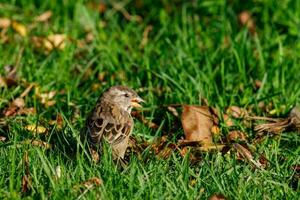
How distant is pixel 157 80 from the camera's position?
8.80m

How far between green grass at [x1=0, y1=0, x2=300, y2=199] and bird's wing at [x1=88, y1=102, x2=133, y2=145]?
19 cm

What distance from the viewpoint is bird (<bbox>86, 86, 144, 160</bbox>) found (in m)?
6.96

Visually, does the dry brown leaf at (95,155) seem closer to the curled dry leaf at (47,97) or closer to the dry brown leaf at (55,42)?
the curled dry leaf at (47,97)

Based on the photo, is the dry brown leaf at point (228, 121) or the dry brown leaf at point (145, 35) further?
the dry brown leaf at point (145, 35)

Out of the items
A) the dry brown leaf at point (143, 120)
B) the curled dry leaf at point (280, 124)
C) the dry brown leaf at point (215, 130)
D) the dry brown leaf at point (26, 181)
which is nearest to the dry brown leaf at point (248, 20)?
the curled dry leaf at point (280, 124)

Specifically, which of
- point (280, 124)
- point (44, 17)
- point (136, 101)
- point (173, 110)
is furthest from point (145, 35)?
point (280, 124)

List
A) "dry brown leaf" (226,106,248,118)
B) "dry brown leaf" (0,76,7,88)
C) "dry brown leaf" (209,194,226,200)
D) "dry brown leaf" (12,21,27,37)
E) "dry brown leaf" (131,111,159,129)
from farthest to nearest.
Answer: "dry brown leaf" (12,21,27,37)
"dry brown leaf" (0,76,7,88)
"dry brown leaf" (226,106,248,118)
"dry brown leaf" (131,111,159,129)
"dry brown leaf" (209,194,226,200)

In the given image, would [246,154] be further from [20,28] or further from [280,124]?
[20,28]

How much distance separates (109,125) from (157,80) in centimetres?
176

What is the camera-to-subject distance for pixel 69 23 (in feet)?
35.0

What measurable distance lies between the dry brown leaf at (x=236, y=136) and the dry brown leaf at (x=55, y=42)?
2610mm

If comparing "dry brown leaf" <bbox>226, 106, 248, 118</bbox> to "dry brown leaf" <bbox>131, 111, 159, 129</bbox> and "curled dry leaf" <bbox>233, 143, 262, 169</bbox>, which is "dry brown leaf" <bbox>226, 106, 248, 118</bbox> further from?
"curled dry leaf" <bbox>233, 143, 262, 169</bbox>

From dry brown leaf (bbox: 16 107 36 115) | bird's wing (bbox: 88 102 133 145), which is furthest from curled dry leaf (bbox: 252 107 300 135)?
dry brown leaf (bbox: 16 107 36 115)

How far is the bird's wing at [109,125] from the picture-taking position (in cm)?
698
